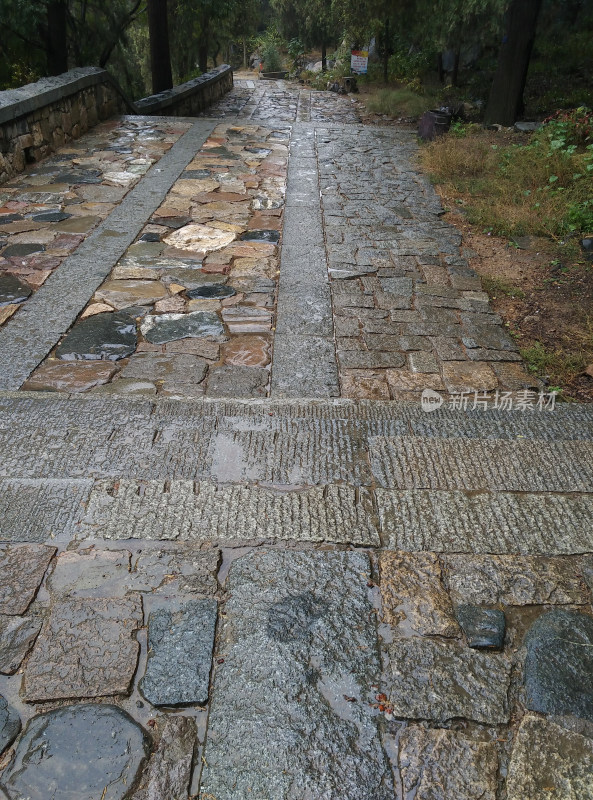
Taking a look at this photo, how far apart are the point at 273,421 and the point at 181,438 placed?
→ 17.3 inches

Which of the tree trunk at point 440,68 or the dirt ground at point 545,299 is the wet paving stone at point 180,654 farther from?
the tree trunk at point 440,68

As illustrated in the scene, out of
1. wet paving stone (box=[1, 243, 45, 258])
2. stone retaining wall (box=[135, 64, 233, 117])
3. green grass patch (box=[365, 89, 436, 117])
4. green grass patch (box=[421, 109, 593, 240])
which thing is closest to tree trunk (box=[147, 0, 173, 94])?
stone retaining wall (box=[135, 64, 233, 117])

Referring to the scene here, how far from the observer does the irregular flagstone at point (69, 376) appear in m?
3.25

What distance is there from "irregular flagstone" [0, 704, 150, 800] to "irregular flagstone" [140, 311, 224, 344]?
2.42 meters

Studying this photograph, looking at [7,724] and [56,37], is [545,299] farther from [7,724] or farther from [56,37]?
[56,37]

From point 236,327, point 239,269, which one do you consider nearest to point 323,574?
point 236,327

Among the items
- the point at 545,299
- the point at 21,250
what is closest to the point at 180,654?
the point at 545,299

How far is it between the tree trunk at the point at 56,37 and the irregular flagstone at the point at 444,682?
13337 millimetres

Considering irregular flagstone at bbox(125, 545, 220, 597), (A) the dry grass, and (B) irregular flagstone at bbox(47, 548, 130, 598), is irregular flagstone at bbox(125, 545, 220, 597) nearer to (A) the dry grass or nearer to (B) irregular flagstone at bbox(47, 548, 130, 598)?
(B) irregular flagstone at bbox(47, 548, 130, 598)

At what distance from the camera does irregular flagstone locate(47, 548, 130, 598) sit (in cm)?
200

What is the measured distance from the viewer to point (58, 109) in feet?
26.6

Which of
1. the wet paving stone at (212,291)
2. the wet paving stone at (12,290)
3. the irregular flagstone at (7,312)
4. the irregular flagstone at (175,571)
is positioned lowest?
the wet paving stone at (212,291)

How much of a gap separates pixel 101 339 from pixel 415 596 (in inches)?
99.3

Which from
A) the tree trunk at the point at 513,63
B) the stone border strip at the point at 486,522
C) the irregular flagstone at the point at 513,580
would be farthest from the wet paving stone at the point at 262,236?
the tree trunk at the point at 513,63
